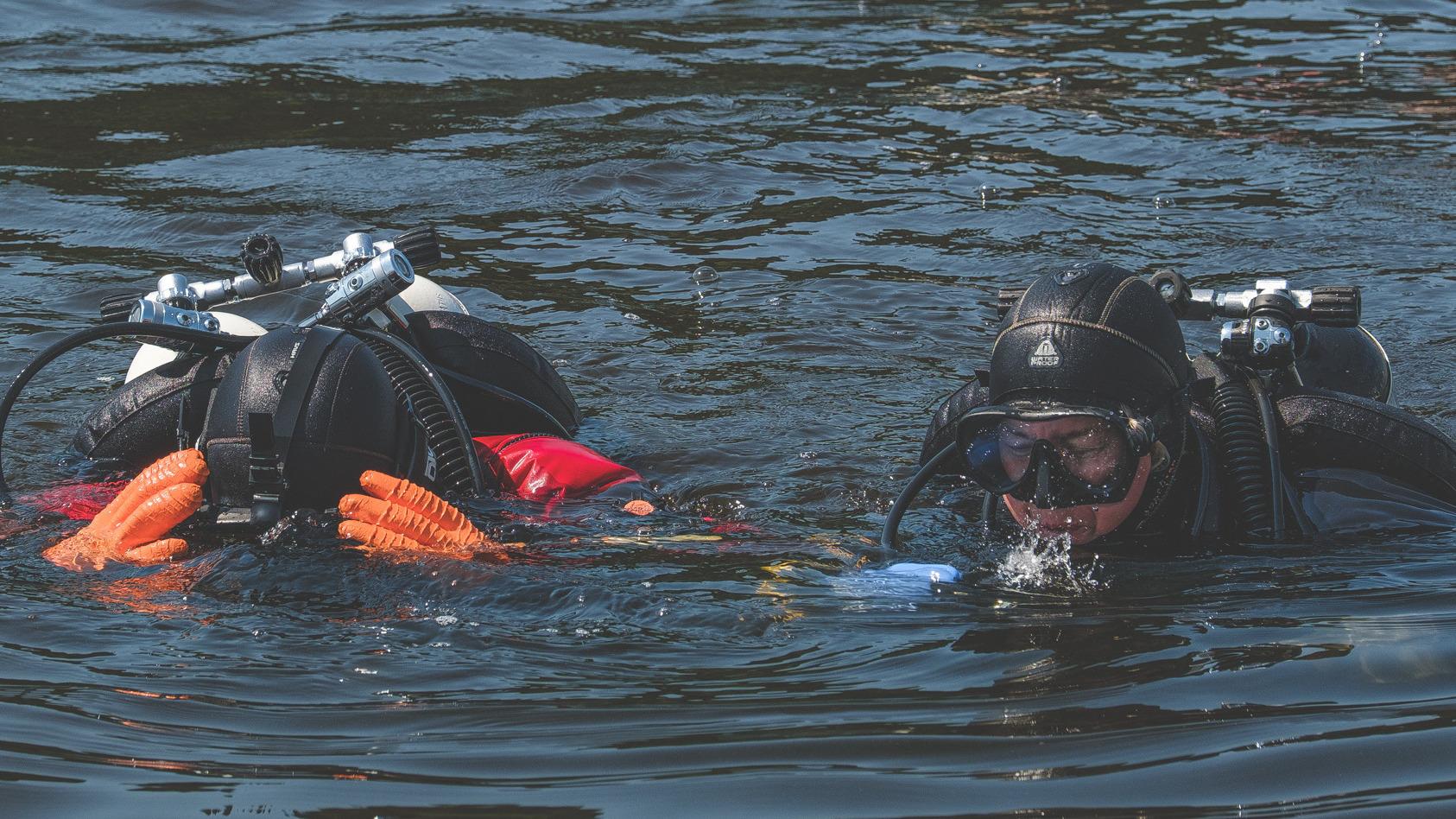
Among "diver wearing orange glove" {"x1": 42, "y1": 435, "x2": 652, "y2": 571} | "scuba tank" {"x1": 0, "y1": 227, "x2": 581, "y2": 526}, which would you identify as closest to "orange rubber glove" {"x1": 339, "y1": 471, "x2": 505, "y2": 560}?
"diver wearing orange glove" {"x1": 42, "y1": 435, "x2": 652, "y2": 571}

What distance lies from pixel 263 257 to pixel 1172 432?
98.7 inches

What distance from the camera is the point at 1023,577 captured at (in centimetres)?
407

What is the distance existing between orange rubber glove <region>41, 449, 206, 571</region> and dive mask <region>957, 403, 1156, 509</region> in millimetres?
1956

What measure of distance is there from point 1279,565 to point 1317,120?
7501mm

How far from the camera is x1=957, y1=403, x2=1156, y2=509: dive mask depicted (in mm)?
3770

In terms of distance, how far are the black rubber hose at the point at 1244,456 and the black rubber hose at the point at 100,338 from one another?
2645 mm

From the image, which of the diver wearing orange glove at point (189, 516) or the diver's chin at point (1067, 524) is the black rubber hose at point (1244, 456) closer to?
the diver's chin at point (1067, 524)

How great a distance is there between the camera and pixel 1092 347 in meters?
3.85

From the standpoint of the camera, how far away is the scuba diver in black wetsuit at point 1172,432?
3.83 metres

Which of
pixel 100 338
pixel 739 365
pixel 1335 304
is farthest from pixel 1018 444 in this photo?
pixel 739 365

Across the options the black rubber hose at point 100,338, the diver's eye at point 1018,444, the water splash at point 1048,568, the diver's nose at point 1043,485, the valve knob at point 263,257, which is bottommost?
the water splash at point 1048,568

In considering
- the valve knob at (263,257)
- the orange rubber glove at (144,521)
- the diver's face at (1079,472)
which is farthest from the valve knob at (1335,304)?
the orange rubber glove at (144,521)

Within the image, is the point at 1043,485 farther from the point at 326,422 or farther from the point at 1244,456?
the point at 326,422

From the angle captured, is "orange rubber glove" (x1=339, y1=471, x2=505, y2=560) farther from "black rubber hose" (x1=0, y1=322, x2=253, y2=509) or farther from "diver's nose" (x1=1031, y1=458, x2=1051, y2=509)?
"diver's nose" (x1=1031, y1=458, x2=1051, y2=509)
